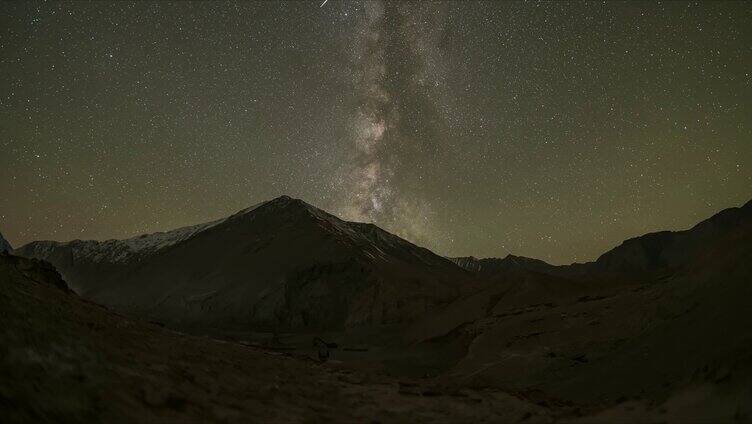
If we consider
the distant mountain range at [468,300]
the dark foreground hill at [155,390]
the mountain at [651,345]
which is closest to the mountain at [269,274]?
the distant mountain range at [468,300]

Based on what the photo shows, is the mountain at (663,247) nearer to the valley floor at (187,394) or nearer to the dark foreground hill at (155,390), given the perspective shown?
the dark foreground hill at (155,390)

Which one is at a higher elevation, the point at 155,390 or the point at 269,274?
the point at 269,274

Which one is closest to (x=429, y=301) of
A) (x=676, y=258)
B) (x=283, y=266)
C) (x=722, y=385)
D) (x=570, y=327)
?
(x=283, y=266)

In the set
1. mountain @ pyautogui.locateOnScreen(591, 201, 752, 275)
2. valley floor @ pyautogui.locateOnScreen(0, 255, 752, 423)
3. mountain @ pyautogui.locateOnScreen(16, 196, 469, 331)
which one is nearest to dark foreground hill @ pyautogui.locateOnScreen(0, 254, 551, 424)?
valley floor @ pyautogui.locateOnScreen(0, 255, 752, 423)

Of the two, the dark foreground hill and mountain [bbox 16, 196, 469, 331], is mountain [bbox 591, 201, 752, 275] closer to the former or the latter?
mountain [bbox 16, 196, 469, 331]

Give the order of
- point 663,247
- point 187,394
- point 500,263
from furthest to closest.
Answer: point 500,263, point 663,247, point 187,394

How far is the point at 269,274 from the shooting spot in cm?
6944

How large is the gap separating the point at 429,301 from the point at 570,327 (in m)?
35.3

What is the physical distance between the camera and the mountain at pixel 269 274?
194 feet

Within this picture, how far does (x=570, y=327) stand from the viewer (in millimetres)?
17125

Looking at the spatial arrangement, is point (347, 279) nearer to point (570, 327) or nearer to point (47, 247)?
point (570, 327)

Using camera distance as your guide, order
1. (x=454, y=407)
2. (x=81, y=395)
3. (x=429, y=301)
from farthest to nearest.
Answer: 1. (x=429, y=301)
2. (x=454, y=407)
3. (x=81, y=395)

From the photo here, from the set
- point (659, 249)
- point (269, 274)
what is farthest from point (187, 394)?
point (659, 249)

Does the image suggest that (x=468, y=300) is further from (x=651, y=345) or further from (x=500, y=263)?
(x=500, y=263)
